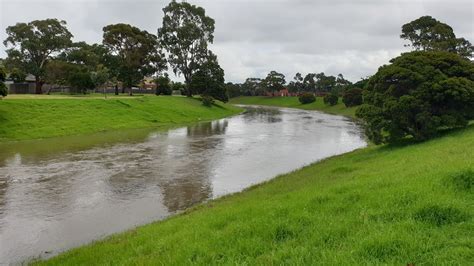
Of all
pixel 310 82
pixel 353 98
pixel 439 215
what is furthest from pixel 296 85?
pixel 439 215

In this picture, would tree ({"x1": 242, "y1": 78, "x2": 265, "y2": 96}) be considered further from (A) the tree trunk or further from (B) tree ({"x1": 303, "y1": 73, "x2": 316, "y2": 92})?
(A) the tree trunk

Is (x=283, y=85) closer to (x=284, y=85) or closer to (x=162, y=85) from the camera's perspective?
(x=284, y=85)

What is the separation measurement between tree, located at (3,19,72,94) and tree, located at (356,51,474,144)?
61.4 m

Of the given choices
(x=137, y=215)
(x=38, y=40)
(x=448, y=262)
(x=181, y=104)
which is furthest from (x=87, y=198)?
(x=38, y=40)

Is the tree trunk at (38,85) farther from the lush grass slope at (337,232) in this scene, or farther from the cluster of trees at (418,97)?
the lush grass slope at (337,232)

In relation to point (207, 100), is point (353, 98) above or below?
above

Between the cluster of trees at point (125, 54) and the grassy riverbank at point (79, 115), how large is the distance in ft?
45.3

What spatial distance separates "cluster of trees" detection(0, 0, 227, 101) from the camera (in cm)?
6856

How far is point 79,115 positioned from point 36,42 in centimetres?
3352

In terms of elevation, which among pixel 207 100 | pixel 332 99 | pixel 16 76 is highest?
pixel 16 76

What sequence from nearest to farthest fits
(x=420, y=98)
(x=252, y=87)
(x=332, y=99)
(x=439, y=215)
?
(x=439, y=215)
(x=420, y=98)
(x=332, y=99)
(x=252, y=87)

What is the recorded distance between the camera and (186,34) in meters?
75.0

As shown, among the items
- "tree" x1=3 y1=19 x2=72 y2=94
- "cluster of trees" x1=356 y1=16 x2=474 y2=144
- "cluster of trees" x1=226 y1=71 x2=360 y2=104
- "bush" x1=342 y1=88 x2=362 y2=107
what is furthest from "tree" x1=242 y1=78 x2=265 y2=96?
"cluster of trees" x1=356 y1=16 x2=474 y2=144

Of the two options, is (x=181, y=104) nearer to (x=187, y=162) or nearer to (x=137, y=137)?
(x=137, y=137)
